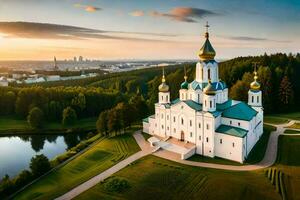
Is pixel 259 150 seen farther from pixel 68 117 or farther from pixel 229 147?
pixel 68 117

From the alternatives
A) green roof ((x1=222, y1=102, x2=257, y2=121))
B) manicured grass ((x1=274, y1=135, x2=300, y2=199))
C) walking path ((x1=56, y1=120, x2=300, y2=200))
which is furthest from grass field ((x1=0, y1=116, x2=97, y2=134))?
manicured grass ((x1=274, y1=135, x2=300, y2=199))

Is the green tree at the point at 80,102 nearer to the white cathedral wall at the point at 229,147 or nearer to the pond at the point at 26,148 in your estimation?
the pond at the point at 26,148

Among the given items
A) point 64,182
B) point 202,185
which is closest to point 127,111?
point 64,182

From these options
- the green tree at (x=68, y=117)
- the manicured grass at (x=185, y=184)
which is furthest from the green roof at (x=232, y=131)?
the green tree at (x=68, y=117)

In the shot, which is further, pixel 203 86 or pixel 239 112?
pixel 203 86

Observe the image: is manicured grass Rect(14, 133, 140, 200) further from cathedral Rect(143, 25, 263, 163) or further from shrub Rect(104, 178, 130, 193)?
cathedral Rect(143, 25, 263, 163)

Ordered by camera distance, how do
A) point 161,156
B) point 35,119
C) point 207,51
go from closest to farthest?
point 161,156 < point 207,51 < point 35,119

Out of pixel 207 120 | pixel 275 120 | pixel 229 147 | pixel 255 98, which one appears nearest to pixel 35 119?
pixel 207 120
